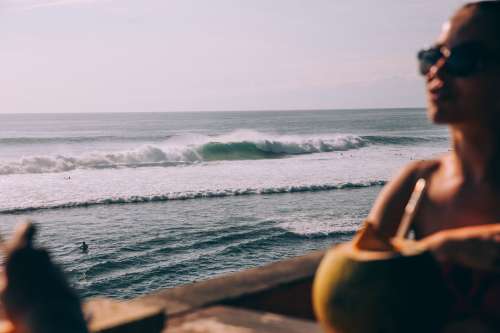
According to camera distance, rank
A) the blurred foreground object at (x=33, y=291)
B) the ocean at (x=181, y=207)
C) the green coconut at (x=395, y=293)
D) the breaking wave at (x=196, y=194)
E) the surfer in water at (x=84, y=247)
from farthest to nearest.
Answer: the breaking wave at (x=196, y=194)
the surfer in water at (x=84, y=247)
the ocean at (x=181, y=207)
the green coconut at (x=395, y=293)
the blurred foreground object at (x=33, y=291)

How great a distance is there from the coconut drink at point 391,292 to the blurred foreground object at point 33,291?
912mm

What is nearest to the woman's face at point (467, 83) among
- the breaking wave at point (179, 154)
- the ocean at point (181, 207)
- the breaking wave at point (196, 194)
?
the ocean at point (181, 207)

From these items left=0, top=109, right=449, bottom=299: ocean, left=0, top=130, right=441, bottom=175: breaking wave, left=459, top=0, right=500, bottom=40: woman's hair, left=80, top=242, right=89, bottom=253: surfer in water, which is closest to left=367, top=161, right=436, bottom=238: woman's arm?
left=459, top=0, right=500, bottom=40: woman's hair

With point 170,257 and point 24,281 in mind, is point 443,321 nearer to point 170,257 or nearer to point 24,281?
point 24,281

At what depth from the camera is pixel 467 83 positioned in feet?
6.84

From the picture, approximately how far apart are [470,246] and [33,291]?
1.38 metres

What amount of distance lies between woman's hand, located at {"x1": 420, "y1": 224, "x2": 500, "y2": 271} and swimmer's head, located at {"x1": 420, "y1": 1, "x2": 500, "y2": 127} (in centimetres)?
41

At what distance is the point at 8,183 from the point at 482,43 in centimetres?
2881

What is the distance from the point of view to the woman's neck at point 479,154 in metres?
2.18

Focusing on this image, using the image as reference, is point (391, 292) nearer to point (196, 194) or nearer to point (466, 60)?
point (466, 60)

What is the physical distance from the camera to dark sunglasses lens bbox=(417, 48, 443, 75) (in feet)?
7.10

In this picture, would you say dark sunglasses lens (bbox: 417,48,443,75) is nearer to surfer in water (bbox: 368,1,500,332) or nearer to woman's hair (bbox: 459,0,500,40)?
surfer in water (bbox: 368,1,500,332)

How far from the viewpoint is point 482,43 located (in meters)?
2.06

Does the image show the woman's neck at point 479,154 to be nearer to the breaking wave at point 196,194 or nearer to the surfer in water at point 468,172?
the surfer in water at point 468,172
